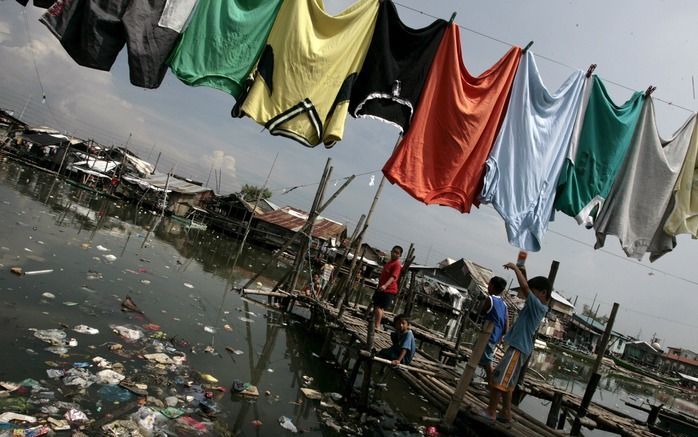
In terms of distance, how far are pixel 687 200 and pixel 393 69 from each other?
2979 mm

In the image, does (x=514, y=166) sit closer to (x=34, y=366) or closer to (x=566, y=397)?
(x=34, y=366)

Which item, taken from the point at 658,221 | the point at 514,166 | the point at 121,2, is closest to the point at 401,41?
the point at 514,166

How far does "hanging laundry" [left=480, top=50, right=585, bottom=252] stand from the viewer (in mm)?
3533

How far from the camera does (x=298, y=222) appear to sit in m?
34.2

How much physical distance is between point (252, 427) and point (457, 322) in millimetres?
27651

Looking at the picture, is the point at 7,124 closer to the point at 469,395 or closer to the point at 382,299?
the point at 382,299

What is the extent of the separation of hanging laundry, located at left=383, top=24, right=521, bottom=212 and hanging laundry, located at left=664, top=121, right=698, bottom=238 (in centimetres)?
184

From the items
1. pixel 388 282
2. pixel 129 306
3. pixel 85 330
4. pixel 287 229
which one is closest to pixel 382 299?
pixel 388 282

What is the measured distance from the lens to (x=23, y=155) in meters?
36.1

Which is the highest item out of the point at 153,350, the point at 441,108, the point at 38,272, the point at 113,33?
the point at 441,108

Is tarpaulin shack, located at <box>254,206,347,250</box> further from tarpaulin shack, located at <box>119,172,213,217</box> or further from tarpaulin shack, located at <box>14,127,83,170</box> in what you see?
tarpaulin shack, located at <box>14,127,83,170</box>

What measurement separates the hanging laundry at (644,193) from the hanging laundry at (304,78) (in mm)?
2640

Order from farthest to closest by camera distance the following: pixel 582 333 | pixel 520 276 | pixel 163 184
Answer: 1. pixel 582 333
2. pixel 163 184
3. pixel 520 276

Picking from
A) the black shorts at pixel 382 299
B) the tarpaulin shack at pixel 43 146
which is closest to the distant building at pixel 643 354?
the black shorts at pixel 382 299
